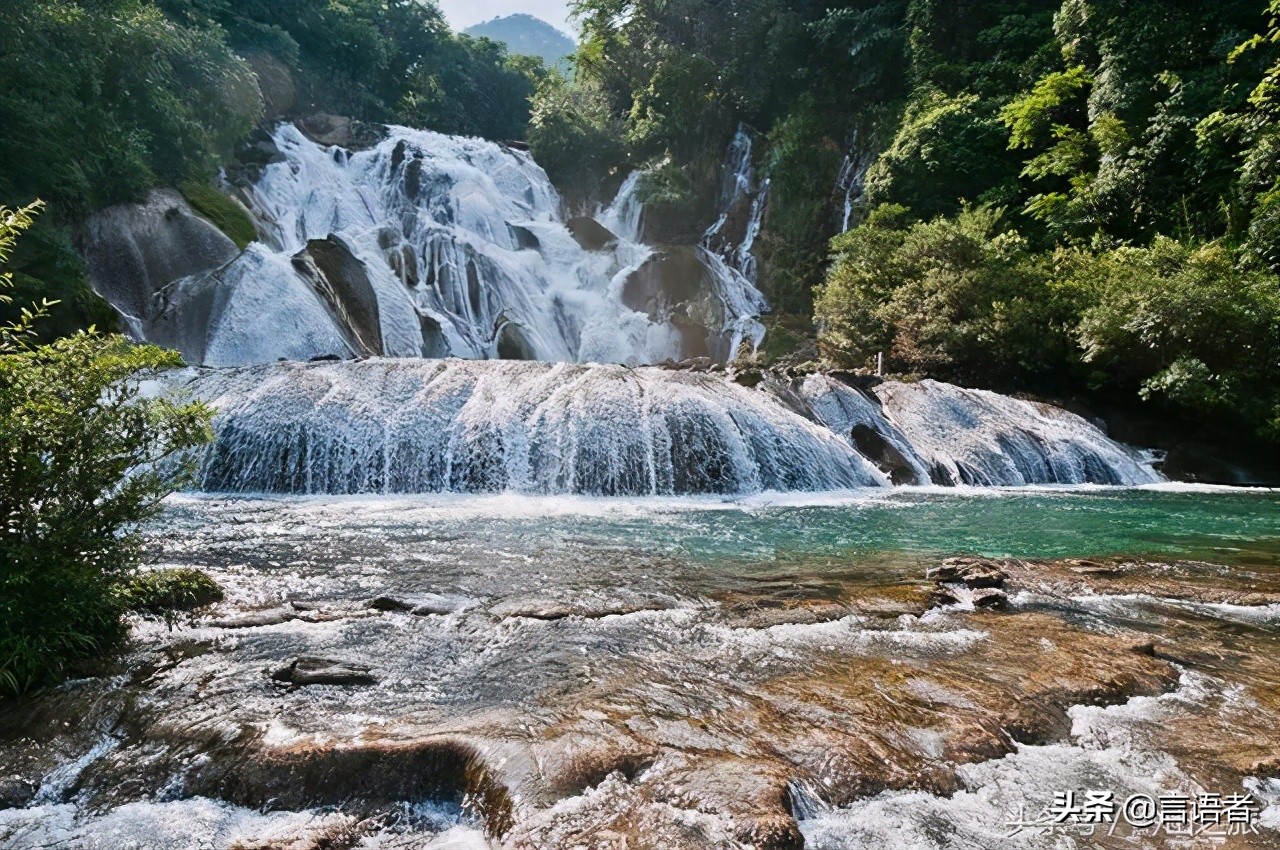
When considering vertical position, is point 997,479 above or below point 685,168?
below

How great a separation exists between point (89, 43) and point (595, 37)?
69.3 feet

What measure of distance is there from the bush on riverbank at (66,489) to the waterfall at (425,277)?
14744 mm

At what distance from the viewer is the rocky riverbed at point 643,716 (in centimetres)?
279

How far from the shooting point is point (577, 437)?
1214cm

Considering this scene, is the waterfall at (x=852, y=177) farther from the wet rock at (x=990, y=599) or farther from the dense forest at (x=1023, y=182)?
the wet rock at (x=990, y=599)

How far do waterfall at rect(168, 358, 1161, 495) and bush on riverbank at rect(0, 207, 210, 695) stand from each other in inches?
275

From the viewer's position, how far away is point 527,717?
11.5ft

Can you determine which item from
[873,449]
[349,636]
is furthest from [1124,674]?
[873,449]

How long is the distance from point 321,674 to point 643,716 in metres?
1.78

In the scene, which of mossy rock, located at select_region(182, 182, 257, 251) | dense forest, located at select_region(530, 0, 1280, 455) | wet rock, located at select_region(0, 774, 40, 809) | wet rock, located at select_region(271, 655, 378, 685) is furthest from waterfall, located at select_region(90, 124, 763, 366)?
wet rock, located at select_region(0, 774, 40, 809)

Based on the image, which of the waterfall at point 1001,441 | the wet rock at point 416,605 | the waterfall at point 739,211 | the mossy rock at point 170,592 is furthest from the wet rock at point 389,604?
the waterfall at point 739,211

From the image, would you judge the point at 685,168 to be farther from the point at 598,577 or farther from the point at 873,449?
the point at 598,577

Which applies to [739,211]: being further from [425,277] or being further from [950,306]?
[950,306]

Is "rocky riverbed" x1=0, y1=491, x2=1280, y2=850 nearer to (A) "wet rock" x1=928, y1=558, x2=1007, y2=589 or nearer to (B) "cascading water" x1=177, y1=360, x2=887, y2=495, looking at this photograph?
(A) "wet rock" x1=928, y1=558, x2=1007, y2=589
